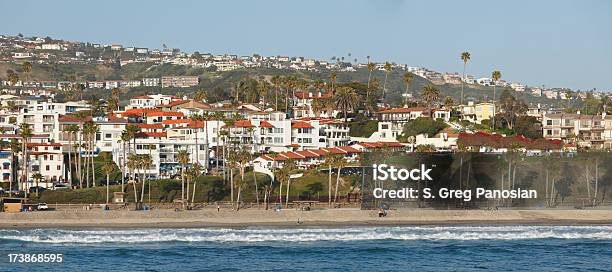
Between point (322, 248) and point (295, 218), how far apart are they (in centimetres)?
1313

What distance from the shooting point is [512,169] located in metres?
68.2

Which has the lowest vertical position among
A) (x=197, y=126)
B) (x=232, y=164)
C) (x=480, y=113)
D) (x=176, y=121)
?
(x=232, y=164)

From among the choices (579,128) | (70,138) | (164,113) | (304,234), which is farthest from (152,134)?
(579,128)

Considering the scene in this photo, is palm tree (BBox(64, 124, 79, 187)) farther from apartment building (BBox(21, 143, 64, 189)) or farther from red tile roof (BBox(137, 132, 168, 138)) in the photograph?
red tile roof (BBox(137, 132, 168, 138))

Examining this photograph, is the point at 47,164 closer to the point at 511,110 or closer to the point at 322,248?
the point at 322,248

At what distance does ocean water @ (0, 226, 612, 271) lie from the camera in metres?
49.7

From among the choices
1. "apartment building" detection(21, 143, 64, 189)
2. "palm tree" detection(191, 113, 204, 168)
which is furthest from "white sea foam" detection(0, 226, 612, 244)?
"palm tree" detection(191, 113, 204, 168)

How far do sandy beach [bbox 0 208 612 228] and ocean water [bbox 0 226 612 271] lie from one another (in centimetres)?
246

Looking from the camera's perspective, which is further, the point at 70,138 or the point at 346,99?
the point at 346,99

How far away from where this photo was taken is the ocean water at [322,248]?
4969 centimetres

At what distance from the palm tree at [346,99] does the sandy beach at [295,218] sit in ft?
202

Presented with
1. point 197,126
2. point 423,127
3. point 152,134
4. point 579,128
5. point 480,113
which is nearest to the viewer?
point 152,134

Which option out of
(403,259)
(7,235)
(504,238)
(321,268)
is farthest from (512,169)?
(7,235)

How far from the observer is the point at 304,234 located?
61.0 metres
